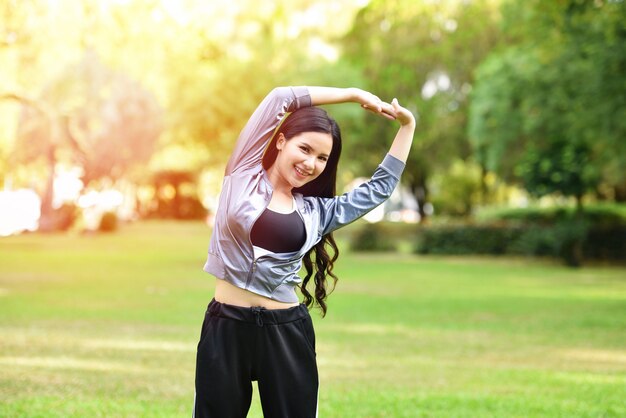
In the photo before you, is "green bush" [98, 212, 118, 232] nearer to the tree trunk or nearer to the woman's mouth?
the tree trunk

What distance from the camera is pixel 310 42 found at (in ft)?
101

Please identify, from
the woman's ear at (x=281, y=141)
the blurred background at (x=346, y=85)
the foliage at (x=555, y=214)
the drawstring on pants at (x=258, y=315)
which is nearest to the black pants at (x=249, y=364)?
the drawstring on pants at (x=258, y=315)

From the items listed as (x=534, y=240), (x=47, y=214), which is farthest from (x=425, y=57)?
(x=47, y=214)

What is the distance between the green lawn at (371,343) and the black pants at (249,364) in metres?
3.56

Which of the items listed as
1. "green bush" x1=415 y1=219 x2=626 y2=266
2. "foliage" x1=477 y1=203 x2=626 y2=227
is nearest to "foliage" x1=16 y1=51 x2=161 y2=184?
"green bush" x1=415 y1=219 x2=626 y2=266

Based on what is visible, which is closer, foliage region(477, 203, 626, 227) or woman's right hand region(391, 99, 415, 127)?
woman's right hand region(391, 99, 415, 127)

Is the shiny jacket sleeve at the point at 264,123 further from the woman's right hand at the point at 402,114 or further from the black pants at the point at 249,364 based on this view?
the black pants at the point at 249,364

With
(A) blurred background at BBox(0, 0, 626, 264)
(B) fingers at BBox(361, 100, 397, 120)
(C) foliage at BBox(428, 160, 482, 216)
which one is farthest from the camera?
(C) foliage at BBox(428, 160, 482, 216)

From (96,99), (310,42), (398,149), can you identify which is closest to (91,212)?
(310,42)

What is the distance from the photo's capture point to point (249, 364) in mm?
3861

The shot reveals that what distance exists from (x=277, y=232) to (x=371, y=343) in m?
8.53

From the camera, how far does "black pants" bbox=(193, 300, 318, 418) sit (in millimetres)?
3809

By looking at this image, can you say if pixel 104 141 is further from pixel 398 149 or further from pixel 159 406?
pixel 398 149

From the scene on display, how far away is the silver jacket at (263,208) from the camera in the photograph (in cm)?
387
